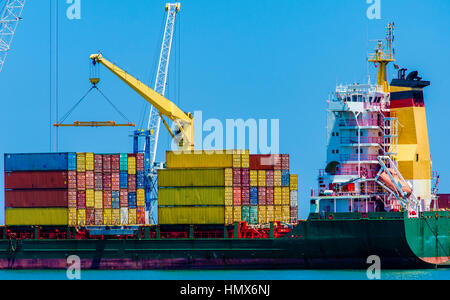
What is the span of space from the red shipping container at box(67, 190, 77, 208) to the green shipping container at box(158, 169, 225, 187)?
5874 mm

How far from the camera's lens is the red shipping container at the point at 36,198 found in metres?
59.1

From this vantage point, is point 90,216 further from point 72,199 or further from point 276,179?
point 276,179

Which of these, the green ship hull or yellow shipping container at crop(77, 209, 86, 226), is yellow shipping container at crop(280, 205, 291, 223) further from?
yellow shipping container at crop(77, 209, 86, 226)

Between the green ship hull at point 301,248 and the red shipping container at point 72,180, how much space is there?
3537mm

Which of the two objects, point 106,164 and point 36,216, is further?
point 106,164

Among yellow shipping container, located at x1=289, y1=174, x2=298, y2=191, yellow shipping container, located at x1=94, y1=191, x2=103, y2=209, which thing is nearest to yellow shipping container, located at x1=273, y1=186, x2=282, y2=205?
yellow shipping container, located at x1=289, y1=174, x2=298, y2=191

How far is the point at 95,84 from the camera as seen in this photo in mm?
64312

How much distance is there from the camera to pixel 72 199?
193ft

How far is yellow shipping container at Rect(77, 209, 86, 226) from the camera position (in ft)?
195

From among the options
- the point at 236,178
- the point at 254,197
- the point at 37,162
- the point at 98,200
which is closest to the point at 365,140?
the point at 254,197

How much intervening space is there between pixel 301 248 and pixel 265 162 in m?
6.50
